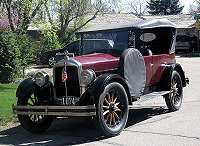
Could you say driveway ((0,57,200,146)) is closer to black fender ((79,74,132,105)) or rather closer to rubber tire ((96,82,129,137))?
rubber tire ((96,82,129,137))

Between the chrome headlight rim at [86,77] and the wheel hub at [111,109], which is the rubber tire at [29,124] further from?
the wheel hub at [111,109]

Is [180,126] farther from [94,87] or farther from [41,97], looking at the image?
[41,97]

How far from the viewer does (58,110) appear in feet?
28.9

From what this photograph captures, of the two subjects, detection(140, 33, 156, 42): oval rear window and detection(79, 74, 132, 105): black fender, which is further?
detection(140, 33, 156, 42): oval rear window

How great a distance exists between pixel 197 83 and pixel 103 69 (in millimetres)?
8701

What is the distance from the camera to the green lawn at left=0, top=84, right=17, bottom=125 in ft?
35.3

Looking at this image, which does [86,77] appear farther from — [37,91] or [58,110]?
[37,91]

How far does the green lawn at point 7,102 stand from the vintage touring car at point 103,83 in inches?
49.4

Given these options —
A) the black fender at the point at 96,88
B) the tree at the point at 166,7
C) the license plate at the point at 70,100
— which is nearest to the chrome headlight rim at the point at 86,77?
the black fender at the point at 96,88

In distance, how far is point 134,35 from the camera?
411 inches

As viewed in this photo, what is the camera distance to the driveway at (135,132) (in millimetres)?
8445

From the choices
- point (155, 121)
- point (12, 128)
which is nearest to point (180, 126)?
point (155, 121)

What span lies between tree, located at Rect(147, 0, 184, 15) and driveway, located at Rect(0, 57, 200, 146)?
75.7m

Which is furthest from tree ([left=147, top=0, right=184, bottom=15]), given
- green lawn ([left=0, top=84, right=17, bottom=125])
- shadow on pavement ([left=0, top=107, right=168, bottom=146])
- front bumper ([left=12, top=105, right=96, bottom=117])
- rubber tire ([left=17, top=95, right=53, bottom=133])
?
front bumper ([left=12, top=105, right=96, bottom=117])
